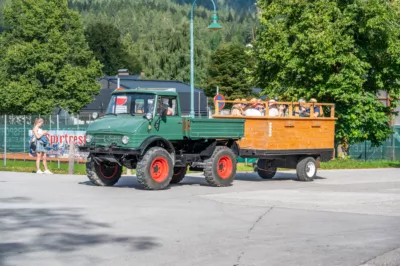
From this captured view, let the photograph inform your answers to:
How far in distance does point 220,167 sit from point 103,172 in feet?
9.98

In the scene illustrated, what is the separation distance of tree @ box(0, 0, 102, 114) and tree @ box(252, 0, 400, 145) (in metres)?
27.7

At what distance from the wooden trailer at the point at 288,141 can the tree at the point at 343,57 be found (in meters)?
11.9

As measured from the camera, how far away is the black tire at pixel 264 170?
74.7ft

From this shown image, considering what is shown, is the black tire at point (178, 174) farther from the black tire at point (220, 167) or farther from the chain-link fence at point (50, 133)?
the chain-link fence at point (50, 133)

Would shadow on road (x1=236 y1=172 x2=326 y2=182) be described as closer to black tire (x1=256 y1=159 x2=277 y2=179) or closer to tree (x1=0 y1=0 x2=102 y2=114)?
black tire (x1=256 y1=159 x2=277 y2=179)

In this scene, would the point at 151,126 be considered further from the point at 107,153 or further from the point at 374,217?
the point at 374,217

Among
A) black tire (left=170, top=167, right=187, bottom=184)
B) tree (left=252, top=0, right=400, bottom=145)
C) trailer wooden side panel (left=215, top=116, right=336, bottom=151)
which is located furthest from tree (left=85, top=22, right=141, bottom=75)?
black tire (left=170, top=167, right=187, bottom=184)

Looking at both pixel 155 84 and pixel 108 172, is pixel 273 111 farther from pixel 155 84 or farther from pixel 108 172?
pixel 155 84

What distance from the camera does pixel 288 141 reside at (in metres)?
21.8

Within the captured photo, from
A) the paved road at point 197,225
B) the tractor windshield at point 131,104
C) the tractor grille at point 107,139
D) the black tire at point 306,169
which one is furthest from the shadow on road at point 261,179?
the tractor grille at point 107,139

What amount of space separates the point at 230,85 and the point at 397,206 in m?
87.4

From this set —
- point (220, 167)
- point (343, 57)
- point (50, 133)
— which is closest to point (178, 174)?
point (220, 167)

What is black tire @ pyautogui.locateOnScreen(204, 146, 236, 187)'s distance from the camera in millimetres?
19672

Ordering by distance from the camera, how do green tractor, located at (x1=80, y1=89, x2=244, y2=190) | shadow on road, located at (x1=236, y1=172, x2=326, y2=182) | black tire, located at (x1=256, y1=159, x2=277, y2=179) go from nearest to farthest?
green tractor, located at (x1=80, y1=89, x2=244, y2=190), black tire, located at (x1=256, y1=159, x2=277, y2=179), shadow on road, located at (x1=236, y1=172, x2=326, y2=182)
